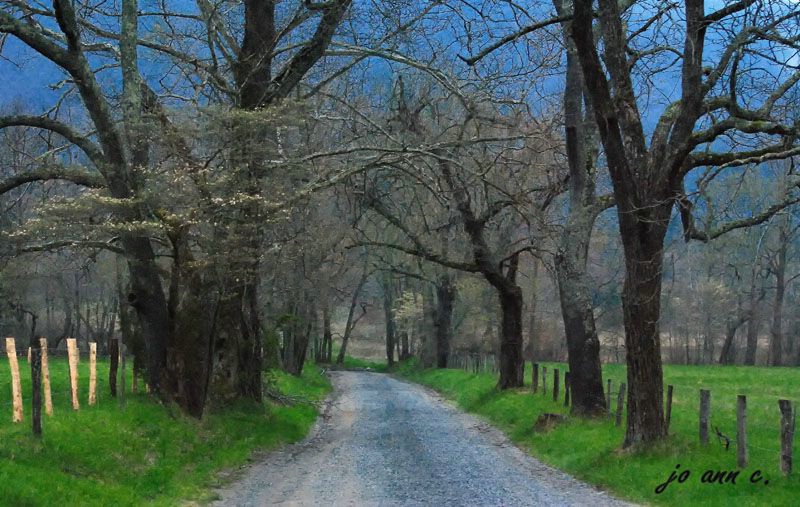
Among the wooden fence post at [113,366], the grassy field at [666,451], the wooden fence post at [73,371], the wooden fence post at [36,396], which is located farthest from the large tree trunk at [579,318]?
the wooden fence post at [36,396]

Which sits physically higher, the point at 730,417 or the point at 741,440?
the point at 741,440

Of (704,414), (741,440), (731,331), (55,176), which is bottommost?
(731,331)

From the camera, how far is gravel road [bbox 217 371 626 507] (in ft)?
34.4

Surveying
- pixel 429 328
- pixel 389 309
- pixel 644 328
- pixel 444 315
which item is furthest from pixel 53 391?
pixel 389 309

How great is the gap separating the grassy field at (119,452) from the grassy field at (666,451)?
5.41 meters

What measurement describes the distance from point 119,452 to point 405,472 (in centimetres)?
415

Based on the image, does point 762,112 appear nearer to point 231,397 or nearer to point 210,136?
point 210,136

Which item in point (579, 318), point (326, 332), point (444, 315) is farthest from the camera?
point (326, 332)

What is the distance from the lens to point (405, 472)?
12562 mm

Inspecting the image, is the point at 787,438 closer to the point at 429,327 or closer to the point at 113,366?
the point at 113,366

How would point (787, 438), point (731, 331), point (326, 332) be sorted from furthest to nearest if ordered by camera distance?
point (326, 332) < point (731, 331) < point (787, 438)

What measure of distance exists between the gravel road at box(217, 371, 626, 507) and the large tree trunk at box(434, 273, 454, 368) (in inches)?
834

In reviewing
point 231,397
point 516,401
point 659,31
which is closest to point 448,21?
→ point 659,31

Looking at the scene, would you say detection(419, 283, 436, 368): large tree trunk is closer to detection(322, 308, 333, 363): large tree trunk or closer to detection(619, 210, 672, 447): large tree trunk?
detection(322, 308, 333, 363): large tree trunk
